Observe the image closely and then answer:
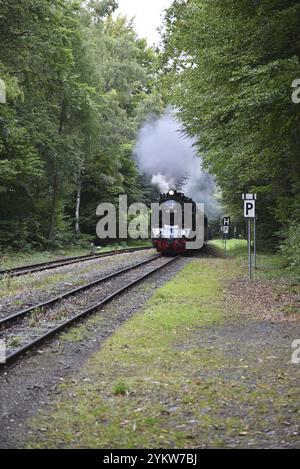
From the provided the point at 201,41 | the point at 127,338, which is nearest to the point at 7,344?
the point at 127,338

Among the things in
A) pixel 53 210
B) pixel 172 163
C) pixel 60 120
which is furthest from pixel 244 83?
pixel 172 163

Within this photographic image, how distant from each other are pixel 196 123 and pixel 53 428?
1503 cm

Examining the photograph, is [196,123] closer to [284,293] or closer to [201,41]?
[201,41]

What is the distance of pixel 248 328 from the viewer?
945 centimetres

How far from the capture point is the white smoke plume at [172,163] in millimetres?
33844

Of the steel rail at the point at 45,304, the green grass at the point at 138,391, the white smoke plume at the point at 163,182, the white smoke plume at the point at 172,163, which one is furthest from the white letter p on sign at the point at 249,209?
the white smoke plume at the point at 163,182

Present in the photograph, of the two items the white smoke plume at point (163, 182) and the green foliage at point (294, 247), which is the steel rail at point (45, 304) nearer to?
the green foliage at point (294, 247)

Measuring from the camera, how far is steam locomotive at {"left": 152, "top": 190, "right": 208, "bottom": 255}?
27859 mm

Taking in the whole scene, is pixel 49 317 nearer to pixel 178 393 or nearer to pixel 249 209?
pixel 178 393

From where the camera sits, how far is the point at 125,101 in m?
44.4

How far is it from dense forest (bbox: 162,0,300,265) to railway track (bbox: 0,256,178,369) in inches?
213

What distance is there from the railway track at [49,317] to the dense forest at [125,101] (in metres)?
5.52

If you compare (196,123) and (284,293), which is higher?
(196,123)
